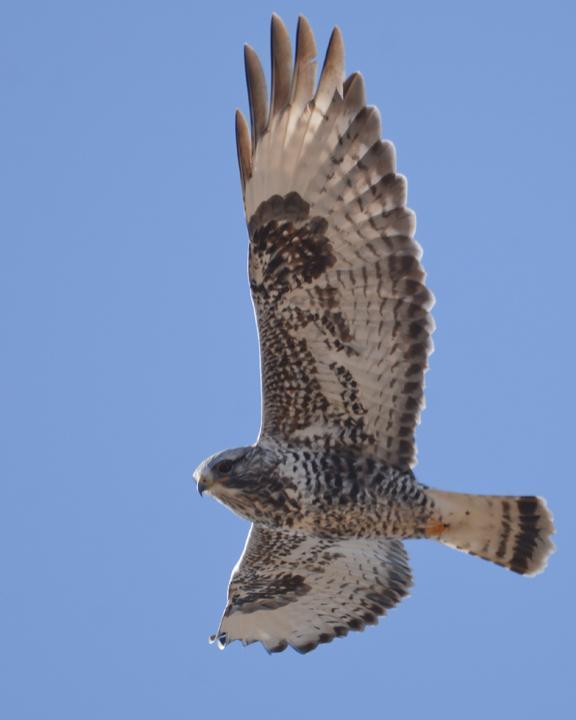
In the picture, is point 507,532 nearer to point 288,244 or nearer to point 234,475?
point 234,475

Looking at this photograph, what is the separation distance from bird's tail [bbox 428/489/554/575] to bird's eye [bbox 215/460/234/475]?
4.53ft

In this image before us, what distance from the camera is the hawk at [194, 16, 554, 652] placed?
8.32m

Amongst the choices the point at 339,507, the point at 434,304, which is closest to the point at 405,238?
the point at 434,304

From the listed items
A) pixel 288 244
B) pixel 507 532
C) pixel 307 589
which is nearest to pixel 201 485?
pixel 307 589

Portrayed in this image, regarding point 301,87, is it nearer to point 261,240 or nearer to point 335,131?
point 335,131

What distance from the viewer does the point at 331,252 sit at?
8.41 metres

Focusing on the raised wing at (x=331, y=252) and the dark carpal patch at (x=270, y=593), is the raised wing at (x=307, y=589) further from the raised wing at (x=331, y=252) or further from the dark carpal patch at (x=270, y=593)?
the raised wing at (x=331, y=252)

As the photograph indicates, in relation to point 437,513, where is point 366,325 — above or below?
above

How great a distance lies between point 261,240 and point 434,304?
1.12m

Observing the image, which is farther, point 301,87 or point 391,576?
point 391,576

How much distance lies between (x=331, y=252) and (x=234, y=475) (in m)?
1.48

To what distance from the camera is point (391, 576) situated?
9352 mm

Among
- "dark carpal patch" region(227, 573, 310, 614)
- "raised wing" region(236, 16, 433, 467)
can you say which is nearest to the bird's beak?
"raised wing" region(236, 16, 433, 467)

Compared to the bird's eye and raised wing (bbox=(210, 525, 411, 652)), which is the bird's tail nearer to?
raised wing (bbox=(210, 525, 411, 652))
